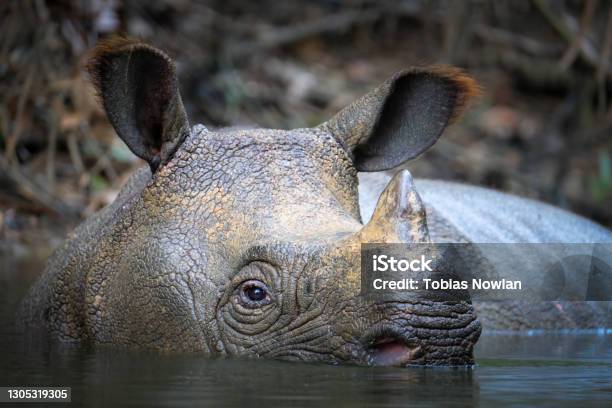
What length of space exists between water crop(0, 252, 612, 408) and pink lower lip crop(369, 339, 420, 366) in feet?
0.10

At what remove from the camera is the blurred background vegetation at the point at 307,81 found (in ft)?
34.8

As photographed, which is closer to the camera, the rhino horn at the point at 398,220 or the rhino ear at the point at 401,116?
the rhino horn at the point at 398,220

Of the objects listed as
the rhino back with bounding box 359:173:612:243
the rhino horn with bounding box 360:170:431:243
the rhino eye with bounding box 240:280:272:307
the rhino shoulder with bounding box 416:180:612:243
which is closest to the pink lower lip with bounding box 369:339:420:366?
the rhino horn with bounding box 360:170:431:243

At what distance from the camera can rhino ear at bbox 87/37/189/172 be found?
5.31 metres

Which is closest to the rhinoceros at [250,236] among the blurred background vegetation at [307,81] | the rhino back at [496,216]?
the rhino back at [496,216]

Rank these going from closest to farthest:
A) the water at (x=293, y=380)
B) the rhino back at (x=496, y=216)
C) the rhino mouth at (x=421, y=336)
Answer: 1. the water at (x=293, y=380)
2. the rhino mouth at (x=421, y=336)
3. the rhino back at (x=496, y=216)

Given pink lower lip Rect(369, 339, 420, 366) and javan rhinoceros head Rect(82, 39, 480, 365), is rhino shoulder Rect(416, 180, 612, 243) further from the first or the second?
pink lower lip Rect(369, 339, 420, 366)

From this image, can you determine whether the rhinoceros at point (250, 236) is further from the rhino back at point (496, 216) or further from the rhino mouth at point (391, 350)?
the rhino back at point (496, 216)

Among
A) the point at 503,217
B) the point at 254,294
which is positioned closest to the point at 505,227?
the point at 503,217

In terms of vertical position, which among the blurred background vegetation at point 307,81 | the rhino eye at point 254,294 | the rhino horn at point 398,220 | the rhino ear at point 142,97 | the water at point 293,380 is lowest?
the water at point 293,380

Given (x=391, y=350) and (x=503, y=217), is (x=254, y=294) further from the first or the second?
(x=503, y=217)

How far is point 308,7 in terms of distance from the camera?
15234 mm

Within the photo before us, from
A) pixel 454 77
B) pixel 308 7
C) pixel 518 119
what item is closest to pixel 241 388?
pixel 454 77

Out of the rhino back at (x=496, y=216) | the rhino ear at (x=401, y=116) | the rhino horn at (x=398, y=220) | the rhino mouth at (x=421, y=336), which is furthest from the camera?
the rhino back at (x=496, y=216)
